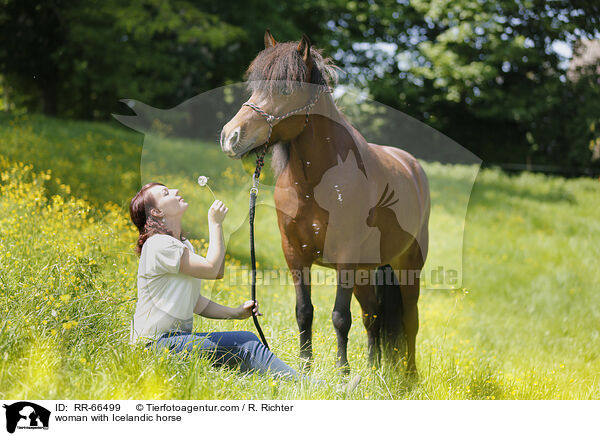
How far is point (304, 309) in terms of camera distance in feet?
10.2

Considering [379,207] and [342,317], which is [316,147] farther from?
[342,317]

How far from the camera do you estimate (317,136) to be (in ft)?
9.66

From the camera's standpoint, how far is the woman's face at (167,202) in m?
2.58

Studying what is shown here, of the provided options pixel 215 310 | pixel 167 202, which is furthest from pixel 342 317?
pixel 167 202

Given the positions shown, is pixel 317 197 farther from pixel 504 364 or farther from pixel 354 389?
pixel 504 364

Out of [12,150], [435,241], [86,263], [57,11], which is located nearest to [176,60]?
[57,11]

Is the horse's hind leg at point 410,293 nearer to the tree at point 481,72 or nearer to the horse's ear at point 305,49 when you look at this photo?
the horse's ear at point 305,49

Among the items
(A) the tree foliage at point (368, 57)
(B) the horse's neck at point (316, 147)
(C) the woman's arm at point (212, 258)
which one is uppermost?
(A) the tree foliage at point (368, 57)

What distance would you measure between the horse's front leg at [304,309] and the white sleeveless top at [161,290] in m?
0.72

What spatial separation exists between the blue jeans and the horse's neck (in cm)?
100

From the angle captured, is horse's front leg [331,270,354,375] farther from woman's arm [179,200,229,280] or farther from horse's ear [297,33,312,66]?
horse's ear [297,33,312,66]

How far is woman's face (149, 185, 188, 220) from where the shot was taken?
2578mm
